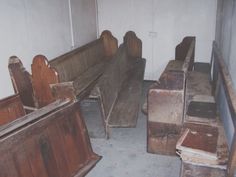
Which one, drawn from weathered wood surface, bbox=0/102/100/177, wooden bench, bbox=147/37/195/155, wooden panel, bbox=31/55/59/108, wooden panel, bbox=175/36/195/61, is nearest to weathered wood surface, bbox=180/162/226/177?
wooden bench, bbox=147/37/195/155

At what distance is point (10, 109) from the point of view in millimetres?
2422

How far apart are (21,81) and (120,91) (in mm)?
1400

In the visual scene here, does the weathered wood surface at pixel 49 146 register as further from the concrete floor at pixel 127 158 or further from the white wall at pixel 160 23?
the white wall at pixel 160 23

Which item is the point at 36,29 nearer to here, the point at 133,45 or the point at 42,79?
the point at 42,79

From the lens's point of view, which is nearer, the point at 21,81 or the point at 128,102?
the point at 21,81

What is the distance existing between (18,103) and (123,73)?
1.84 metres

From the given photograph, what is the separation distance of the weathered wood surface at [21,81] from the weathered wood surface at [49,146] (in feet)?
2.32

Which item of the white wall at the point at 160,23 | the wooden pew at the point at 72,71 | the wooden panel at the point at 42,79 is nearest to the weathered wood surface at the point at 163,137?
the wooden pew at the point at 72,71

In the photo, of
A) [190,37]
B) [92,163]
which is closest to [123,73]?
[190,37]

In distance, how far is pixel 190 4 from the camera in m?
4.51

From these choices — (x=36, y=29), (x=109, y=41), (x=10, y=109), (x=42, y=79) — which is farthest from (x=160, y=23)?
(x=10, y=109)

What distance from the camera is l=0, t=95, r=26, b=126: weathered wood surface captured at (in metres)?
2.33

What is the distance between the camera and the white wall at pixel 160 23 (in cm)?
454

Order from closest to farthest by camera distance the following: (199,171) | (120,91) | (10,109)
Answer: (199,171) → (10,109) → (120,91)
